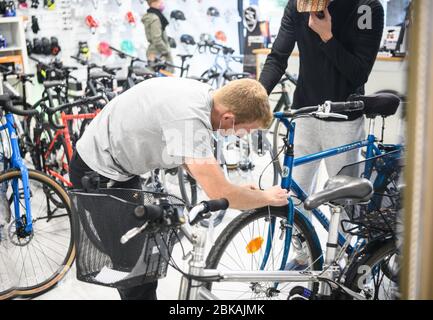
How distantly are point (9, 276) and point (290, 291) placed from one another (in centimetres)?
178

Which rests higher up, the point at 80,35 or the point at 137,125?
the point at 80,35

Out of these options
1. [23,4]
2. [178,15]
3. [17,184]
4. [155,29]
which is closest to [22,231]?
[17,184]

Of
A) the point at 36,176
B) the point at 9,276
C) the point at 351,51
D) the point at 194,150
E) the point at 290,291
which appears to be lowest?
the point at 9,276

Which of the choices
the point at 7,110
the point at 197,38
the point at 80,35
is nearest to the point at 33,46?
the point at 80,35

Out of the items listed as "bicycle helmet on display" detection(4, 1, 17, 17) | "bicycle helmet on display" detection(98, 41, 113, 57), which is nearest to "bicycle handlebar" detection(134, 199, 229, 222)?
"bicycle helmet on display" detection(4, 1, 17, 17)

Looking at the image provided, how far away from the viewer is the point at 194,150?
1601 mm

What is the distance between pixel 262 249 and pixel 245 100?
2.88 feet

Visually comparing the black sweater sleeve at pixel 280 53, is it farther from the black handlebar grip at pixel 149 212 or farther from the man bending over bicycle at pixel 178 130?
the black handlebar grip at pixel 149 212

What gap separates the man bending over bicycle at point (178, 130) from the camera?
162 cm

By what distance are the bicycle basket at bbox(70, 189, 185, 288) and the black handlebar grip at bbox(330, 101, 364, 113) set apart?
957 mm

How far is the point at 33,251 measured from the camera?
3.11m

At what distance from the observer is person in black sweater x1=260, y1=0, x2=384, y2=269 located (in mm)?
2221

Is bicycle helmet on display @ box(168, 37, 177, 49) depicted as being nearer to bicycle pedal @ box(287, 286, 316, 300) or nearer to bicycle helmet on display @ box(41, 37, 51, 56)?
bicycle helmet on display @ box(41, 37, 51, 56)
